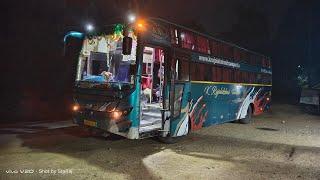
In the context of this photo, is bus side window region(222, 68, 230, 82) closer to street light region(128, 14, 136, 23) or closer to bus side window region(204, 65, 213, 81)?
bus side window region(204, 65, 213, 81)

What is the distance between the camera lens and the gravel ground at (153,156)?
7902mm

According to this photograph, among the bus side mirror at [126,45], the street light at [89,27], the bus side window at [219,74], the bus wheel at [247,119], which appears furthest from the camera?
the bus wheel at [247,119]

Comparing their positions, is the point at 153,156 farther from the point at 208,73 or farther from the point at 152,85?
the point at 208,73

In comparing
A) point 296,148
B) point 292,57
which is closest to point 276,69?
point 292,57

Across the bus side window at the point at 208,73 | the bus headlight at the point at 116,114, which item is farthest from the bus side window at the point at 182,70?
the bus headlight at the point at 116,114

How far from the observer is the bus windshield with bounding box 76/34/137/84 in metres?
9.91

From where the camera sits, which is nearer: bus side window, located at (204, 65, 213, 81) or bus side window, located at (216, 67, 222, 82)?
bus side window, located at (204, 65, 213, 81)

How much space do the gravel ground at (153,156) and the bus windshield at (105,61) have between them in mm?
2002

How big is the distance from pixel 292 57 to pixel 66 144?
47.6 meters

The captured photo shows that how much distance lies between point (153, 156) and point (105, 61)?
3.05 metres

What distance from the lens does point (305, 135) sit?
551 inches

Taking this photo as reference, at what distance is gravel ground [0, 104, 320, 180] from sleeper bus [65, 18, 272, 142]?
69 cm

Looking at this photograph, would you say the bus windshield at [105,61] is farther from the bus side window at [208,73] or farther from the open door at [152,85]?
the bus side window at [208,73]

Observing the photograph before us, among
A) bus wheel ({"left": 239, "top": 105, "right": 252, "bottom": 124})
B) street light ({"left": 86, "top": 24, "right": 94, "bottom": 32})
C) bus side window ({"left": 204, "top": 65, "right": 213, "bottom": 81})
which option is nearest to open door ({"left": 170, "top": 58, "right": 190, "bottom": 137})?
bus side window ({"left": 204, "top": 65, "right": 213, "bottom": 81})
